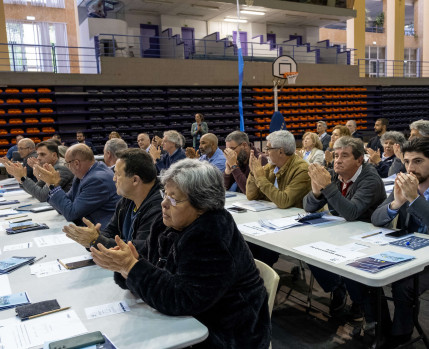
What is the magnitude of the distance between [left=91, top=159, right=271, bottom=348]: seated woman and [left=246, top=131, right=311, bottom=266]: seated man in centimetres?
180

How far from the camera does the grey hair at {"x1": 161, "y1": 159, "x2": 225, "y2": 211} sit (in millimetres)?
1586

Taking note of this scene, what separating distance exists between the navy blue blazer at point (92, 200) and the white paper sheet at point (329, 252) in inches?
66.0

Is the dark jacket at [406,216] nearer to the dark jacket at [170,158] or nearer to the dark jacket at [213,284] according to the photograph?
the dark jacket at [213,284]

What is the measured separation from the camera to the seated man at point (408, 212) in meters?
2.32

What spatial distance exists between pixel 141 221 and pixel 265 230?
90cm

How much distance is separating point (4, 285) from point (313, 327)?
6.93 feet

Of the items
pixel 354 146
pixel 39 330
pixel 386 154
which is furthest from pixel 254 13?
pixel 39 330

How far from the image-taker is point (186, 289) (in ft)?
4.86

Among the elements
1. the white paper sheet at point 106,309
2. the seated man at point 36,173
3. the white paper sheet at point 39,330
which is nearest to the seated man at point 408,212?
the white paper sheet at point 106,309

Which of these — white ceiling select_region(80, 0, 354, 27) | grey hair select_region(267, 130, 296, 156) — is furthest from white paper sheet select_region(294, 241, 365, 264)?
white ceiling select_region(80, 0, 354, 27)

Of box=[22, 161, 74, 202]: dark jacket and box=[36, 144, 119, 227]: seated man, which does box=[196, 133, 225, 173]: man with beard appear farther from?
box=[36, 144, 119, 227]: seated man

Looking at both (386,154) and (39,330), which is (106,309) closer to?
(39,330)

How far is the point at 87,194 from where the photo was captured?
3.19m

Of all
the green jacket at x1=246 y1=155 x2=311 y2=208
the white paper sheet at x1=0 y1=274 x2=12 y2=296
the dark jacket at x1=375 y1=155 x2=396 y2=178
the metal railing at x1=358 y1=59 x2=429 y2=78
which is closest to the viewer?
the white paper sheet at x1=0 y1=274 x2=12 y2=296
